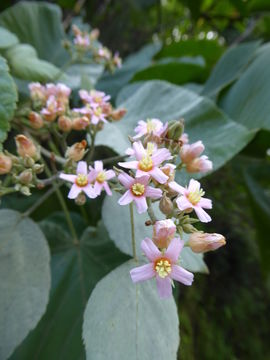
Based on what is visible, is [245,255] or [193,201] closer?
[193,201]

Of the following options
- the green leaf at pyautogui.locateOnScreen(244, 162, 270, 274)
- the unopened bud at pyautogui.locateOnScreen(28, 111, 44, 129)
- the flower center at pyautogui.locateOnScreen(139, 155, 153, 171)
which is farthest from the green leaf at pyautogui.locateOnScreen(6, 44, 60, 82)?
the green leaf at pyautogui.locateOnScreen(244, 162, 270, 274)

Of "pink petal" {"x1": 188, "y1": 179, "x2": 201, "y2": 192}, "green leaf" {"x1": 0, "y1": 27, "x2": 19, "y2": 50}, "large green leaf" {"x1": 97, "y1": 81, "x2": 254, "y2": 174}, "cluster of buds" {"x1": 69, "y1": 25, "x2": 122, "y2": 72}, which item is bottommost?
"pink petal" {"x1": 188, "y1": 179, "x2": 201, "y2": 192}

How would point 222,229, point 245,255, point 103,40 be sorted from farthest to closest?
point 245,255
point 222,229
point 103,40

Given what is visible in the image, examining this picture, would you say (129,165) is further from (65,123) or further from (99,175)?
(65,123)

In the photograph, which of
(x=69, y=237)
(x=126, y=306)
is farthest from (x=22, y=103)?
(x=126, y=306)

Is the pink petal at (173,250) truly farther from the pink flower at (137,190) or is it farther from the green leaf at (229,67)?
the green leaf at (229,67)

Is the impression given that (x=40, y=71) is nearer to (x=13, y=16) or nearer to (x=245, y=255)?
(x=13, y=16)

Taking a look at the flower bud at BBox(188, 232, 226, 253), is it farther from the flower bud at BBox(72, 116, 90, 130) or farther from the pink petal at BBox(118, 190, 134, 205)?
the flower bud at BBox(72, 116, 90, 130)

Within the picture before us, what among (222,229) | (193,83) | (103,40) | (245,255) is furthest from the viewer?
(245,255)
